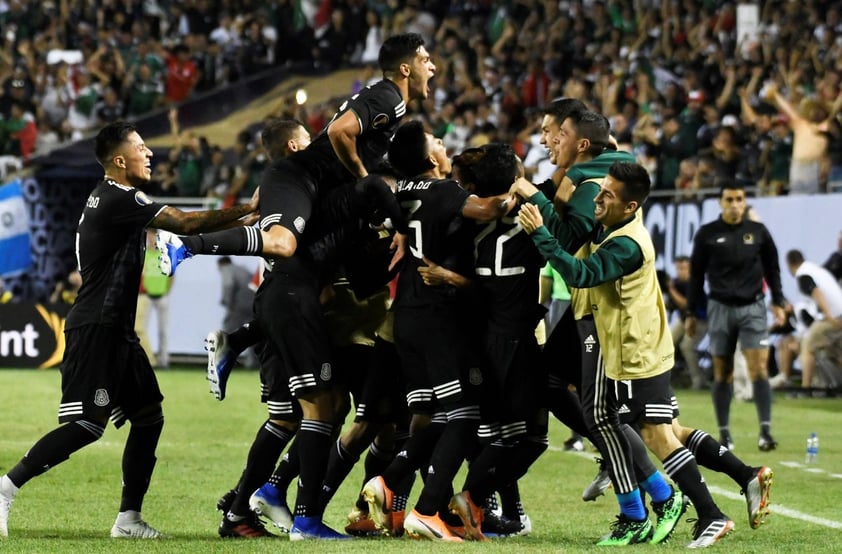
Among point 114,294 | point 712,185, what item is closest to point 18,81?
point 712,185

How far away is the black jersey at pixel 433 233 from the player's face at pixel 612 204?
746 millimetres

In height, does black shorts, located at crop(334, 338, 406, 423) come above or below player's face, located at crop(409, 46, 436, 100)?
below

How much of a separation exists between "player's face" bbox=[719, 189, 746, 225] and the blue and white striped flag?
1507 cm

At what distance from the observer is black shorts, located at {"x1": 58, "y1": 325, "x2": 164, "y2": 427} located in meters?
7.79

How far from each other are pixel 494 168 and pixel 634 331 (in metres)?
1.23

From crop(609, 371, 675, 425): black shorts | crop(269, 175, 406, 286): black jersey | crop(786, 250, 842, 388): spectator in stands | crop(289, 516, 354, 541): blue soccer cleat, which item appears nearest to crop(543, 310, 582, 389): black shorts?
crop(609, 371, 675, 425): black shorts

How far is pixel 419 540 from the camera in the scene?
773 centimetres

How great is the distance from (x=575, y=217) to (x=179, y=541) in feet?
8.96

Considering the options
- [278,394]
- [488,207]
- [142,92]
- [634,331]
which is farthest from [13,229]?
[634,331]

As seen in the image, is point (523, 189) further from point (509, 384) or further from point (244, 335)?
point (244, 335)

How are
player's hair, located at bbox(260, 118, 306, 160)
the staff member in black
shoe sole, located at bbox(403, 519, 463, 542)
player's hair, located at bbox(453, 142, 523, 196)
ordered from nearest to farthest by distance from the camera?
shoe sole, located at bbox(403, 519, 463, 542), player's hair, located at bbox(453, 142, 523, 196), player's hair, located at bbox(260, 118, 306, 160), the staff member in black

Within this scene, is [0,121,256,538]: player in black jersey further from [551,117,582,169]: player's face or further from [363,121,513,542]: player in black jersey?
[551,117,582,169]: player's face

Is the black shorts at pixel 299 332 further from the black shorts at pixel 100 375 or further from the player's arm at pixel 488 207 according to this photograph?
the player's arm at pixel 488 207

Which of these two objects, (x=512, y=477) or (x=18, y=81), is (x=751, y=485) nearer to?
(x=512, y=477)
